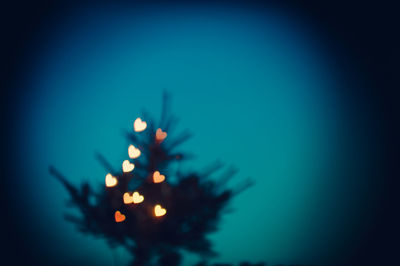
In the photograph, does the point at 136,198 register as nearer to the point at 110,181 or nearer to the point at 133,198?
the point at 133,198

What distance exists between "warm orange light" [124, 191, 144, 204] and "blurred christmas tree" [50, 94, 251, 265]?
26mm

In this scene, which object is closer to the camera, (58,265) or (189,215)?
(189,215)

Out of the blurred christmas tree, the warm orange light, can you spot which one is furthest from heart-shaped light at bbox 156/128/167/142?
the warm orange light

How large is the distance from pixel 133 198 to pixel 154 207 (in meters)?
0.25

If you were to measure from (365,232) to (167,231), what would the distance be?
204 cm

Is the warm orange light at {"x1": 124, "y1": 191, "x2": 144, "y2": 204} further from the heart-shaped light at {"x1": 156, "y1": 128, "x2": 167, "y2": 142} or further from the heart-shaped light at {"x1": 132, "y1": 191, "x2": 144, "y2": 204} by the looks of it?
the heart-shaped light at {"x1": 156, "y1": 128, "x2": 167, "y2": 142}

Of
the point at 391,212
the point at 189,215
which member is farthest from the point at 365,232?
the point at 189,215

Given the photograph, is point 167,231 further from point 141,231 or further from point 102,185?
point 102,185

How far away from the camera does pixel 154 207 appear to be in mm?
2045

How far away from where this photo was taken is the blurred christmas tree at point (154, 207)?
2.05 m

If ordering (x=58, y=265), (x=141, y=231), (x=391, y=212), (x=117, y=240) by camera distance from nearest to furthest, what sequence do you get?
1. (x=141, y=231)
2. (x=117, y=240)
3. (x=391, y=212)
4. (x=58, y=265)

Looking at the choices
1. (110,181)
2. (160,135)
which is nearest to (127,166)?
(110,181)

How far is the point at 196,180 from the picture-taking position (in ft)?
7.01

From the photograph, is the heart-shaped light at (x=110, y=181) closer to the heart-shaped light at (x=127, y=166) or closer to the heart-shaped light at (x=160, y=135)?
the heart-shaped light at (x=127, y=166)
